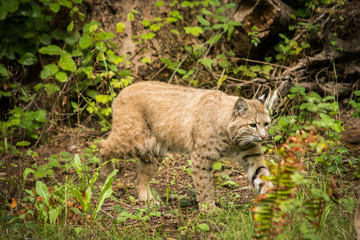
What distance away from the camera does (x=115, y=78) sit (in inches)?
294

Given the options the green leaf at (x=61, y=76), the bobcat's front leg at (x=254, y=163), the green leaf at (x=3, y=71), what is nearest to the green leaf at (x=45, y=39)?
the green leaf at (x=3, y=71)

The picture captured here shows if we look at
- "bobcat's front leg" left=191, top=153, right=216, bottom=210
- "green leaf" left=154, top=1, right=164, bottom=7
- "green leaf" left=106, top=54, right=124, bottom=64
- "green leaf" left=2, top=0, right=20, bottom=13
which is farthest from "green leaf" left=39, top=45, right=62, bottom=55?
"bobcat's front leg" left=191, top=153, right=216, bottom=210

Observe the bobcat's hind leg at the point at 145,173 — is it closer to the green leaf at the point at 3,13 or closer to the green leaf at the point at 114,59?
the green leaf at the point at 114,59

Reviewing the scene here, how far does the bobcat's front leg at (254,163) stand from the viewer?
14.9 feet

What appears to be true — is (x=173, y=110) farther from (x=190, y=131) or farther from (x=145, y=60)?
(x=145, y=60)

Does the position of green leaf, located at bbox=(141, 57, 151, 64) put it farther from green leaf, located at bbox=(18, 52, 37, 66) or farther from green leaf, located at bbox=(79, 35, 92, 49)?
green leaf, located at bbox=(18, 52, 37, 66)

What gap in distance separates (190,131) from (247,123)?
847mm

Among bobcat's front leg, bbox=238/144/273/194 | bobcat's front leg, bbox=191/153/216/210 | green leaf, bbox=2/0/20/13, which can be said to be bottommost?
bobcat's front leg, bbox=191/153/216/210

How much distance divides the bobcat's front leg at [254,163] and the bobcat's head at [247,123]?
0.59ft

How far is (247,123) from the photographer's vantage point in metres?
4.45

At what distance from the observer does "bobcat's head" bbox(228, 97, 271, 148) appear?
174 inches

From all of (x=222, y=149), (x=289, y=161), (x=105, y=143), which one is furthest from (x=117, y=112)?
(x=289, y=161)

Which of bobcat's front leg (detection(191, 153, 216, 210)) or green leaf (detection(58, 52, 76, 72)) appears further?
green leaf (detection(58, 52, 76, 72))

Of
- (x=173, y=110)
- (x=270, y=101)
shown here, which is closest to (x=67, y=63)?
(x=173, y=110)
